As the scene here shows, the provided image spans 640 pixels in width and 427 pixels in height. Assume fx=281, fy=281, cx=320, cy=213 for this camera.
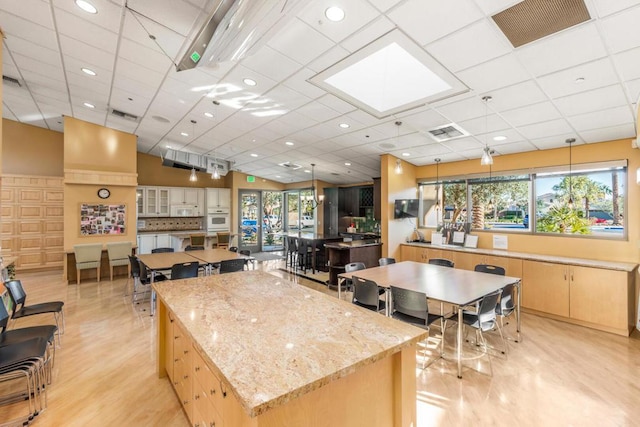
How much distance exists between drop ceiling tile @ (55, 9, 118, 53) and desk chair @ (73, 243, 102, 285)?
14.9 feet

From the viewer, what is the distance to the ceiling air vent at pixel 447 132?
429 cm

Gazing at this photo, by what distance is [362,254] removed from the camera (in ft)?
19.8

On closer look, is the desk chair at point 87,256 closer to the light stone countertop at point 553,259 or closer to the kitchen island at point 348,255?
the kitchen island at point 348,255

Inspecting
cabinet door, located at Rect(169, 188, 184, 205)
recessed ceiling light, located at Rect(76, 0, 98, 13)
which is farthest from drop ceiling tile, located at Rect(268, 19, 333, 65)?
cabinet door, located at Rect(169, 188, 184, 205)

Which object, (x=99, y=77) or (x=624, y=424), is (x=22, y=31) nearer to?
(x=99, y=77)

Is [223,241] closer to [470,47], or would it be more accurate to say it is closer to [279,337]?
[279,337]

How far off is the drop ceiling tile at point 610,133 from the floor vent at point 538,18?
2.58 metres

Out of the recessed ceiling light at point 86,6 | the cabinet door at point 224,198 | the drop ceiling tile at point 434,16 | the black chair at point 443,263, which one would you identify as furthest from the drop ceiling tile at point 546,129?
the cabinet door at point 224,198

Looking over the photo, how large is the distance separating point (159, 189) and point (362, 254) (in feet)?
22.3

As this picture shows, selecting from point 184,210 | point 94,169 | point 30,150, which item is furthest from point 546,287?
point 30,150

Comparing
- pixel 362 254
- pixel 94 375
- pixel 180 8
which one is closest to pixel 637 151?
pixel 362 254

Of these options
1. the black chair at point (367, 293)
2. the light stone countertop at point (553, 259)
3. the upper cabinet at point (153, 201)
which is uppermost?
the upper cabinet at point (153, 201)

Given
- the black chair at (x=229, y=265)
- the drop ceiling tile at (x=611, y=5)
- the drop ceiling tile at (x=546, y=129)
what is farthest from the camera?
the black chair at (x=229, y=265)

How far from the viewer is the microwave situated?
29.8 ft
